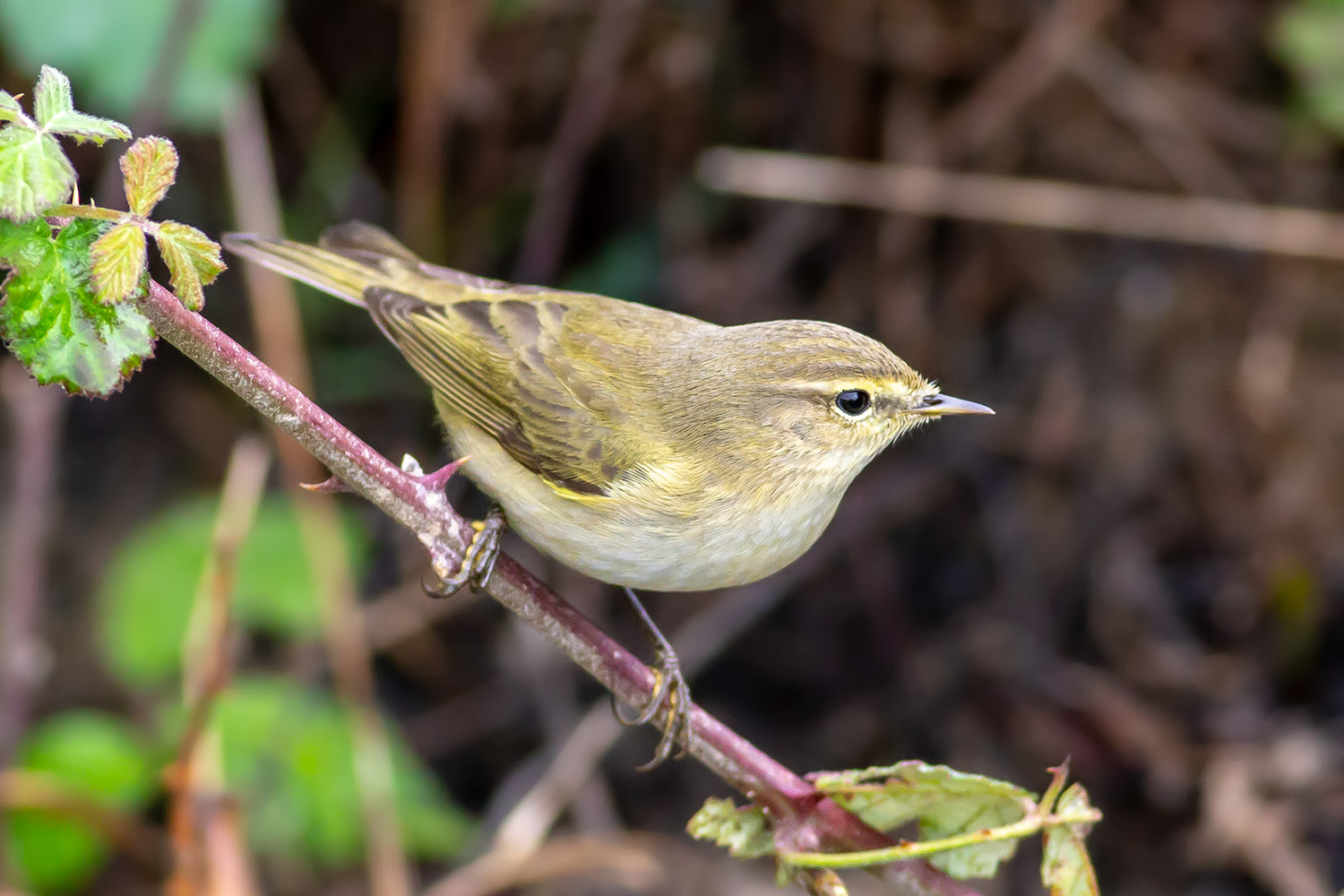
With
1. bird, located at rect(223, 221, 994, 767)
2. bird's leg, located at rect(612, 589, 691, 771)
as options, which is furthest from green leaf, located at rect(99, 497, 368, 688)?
bird's leg, located at rect(612, 589, 691, 771)

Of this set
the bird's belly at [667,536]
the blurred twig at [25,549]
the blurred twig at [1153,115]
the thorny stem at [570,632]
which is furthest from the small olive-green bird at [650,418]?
the blurred twig at [1153,115]

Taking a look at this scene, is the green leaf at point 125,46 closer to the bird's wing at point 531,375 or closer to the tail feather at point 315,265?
the tail feather at point 315,265

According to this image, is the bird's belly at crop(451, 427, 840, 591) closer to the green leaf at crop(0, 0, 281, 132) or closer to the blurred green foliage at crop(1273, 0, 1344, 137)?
the green leaf at crop(0, 0, 281, 132)

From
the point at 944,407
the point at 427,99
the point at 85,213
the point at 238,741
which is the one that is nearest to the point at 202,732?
the point at 238,741

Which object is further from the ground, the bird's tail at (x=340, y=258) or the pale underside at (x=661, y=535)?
the bird's tail at (x=340, y=258)

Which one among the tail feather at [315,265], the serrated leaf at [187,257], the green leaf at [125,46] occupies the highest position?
the green leaf at [125,46]

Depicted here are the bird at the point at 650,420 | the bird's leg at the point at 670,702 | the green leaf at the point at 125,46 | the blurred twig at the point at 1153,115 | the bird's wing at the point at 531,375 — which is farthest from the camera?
the blurred twig at the point at 1153,115

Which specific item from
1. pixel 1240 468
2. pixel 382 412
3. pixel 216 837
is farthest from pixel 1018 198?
pixel 216 837
